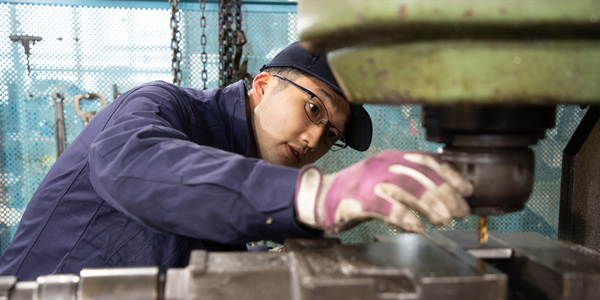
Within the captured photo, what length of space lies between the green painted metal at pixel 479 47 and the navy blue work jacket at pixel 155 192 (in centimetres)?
29

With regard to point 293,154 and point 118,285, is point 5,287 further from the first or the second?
point 293,154

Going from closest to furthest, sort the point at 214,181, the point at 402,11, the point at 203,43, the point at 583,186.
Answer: the point at 402,11 → the point at 214,181 → the point at 583,186 → the point at 203,43

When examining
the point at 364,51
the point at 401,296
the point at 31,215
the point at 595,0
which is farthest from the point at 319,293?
the point at 31,215

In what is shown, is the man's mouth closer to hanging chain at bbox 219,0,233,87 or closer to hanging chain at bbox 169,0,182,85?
hanging chain at bbox 219,0,233,87

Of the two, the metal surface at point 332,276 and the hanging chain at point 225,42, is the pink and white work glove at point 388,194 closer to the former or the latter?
the metal surface at point 332,276

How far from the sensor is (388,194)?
2.43 ft

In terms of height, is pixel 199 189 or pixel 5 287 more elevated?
pixel 199 189

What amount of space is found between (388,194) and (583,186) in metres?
0.79

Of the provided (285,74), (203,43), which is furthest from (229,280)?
(203,43)

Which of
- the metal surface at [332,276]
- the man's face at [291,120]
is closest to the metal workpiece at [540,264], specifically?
the metal surface at [332,276]

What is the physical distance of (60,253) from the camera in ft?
4.12

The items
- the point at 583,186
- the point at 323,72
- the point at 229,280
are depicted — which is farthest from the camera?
the point at 323,72

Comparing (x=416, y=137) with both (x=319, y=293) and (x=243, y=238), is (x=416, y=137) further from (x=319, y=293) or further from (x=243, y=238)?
(x=319, y=293)

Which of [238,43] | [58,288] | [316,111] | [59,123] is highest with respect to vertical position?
[238,43]
